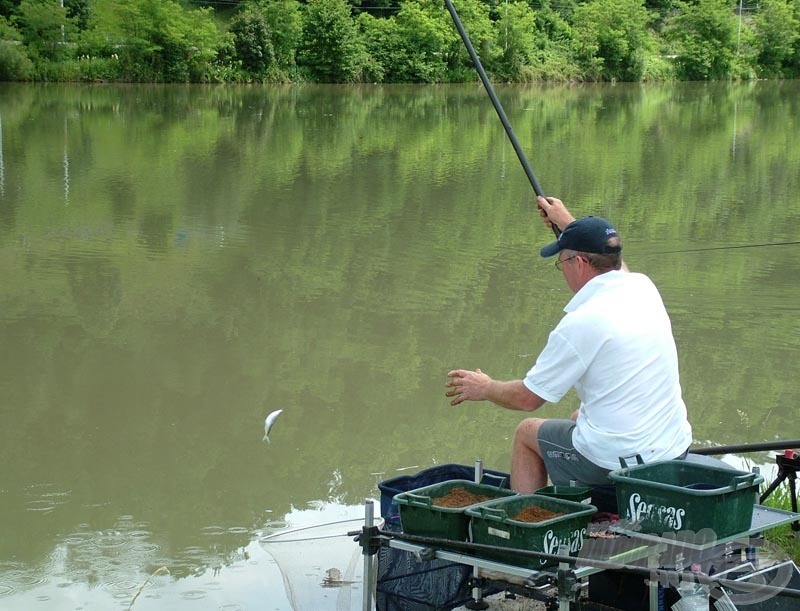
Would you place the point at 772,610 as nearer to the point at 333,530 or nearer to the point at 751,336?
the point at 333,530

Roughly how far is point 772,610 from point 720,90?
37.2 meters

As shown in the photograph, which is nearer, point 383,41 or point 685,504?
point 685,504

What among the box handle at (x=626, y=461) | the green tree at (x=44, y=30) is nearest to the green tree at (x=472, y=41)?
the green tree at (x=44, y=30)

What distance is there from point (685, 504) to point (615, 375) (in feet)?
1.37

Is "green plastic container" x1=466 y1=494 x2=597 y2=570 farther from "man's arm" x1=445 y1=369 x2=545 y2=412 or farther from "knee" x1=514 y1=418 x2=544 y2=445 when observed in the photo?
"knee" x1=514 y1=418 x2=544 y2=445

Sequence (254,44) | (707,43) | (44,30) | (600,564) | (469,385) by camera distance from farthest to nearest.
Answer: (707,43) → (254,44) → (44,30) → (469,385) → (600,564)

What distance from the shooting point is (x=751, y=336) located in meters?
6.82

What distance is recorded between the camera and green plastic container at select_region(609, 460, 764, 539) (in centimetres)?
234

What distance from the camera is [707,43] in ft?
151

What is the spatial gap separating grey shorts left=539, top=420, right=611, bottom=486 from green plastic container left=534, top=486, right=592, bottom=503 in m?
0.08

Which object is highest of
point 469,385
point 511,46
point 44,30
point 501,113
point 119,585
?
point 511,46

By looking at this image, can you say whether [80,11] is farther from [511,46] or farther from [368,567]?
[368,567]

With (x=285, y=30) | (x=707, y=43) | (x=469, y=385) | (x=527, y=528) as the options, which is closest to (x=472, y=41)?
(x=285, y=30)

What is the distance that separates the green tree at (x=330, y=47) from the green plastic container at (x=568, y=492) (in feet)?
120
